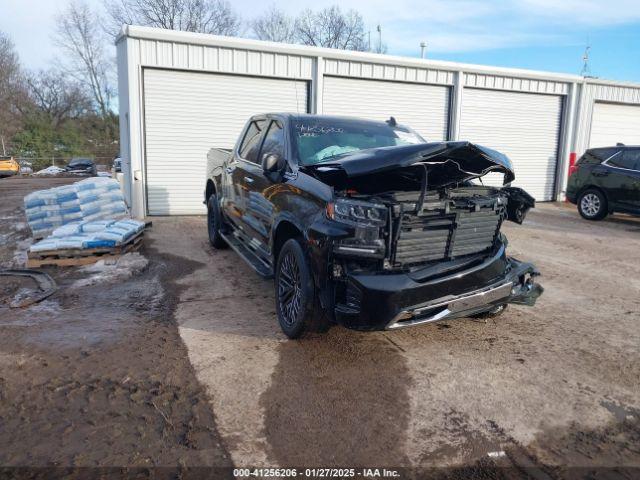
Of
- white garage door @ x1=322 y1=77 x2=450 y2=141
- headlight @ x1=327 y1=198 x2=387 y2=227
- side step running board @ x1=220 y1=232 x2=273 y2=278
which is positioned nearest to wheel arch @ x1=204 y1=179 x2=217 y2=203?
side step running board @ x1=220 y1=232 x2=273 y2=278

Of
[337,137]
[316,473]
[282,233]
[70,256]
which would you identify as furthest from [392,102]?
[316,473]

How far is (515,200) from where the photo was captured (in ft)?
14.7

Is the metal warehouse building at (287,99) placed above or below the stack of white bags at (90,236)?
above

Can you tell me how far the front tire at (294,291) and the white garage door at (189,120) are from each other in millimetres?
7395

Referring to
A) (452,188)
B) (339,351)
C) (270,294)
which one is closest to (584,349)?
(452,188)

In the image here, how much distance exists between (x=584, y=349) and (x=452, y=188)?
5.62 feet

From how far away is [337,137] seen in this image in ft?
16.6

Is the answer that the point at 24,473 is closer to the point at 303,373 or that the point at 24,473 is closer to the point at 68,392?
the point at 68,392

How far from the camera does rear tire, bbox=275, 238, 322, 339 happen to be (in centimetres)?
387

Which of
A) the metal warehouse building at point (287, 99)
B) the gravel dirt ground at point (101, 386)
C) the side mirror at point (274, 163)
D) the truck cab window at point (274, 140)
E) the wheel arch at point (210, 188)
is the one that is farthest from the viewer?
the metal warehouse building at point (287, 99)

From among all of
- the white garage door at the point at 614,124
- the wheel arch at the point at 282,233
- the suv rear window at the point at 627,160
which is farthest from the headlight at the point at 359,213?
the white garage door at the point at 614,124

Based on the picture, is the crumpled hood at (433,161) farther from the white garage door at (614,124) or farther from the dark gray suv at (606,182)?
the white garage door at (614,124)

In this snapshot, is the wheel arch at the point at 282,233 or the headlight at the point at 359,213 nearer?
the headlight at the point at 359,213

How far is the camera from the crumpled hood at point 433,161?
351 cm
